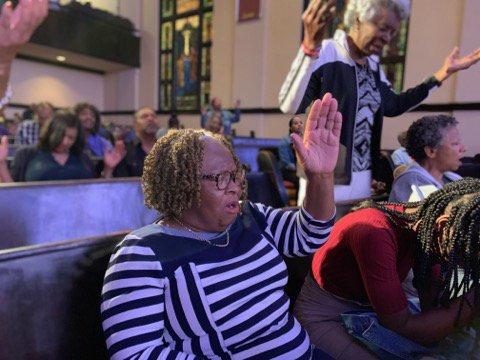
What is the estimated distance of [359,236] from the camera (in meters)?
1.18

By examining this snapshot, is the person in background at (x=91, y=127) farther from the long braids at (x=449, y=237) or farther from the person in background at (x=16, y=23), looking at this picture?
the long braids at (x=449, y=237)

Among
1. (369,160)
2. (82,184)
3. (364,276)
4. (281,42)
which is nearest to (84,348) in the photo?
(364,276)

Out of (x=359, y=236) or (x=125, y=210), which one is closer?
(x=359, y=236)

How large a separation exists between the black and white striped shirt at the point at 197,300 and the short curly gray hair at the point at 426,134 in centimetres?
115

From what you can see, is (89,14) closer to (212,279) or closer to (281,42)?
(281,42)

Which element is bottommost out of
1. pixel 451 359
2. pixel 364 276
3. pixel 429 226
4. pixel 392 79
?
pixel 451 359

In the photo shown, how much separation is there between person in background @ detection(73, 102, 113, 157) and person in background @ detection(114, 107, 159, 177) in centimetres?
82

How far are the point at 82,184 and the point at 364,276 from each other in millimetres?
1500

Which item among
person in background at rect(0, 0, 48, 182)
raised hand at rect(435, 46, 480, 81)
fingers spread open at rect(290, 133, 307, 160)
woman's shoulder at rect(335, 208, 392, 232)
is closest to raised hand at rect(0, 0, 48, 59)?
person in background at rect(0, 0, 48, 182)

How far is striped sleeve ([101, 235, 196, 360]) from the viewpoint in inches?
32.8


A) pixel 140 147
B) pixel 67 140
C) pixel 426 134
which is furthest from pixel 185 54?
pixel 426 134

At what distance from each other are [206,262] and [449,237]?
0.67 m

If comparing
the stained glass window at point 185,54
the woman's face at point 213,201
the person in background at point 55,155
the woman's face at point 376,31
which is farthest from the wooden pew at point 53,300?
the stained glass window at point 185,54

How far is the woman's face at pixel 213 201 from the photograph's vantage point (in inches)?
39.2
